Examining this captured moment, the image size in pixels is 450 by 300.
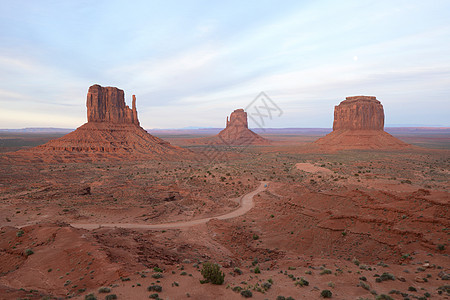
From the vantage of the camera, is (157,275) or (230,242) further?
(230,242)

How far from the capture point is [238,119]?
184 meters

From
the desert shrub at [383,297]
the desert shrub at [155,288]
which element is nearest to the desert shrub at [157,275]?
the desert shrub at [155,288]

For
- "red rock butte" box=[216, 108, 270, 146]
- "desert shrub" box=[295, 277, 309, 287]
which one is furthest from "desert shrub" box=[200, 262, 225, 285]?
"red rock butte" box=[216, 108, 270, 146]

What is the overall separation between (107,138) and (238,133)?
103746 mm

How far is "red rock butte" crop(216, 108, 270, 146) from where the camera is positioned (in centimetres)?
17125

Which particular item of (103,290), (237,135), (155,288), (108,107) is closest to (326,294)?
(155,288)

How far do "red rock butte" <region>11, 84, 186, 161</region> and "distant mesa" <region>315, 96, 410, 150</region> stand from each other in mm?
69700

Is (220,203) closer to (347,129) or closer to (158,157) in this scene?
(158,157)

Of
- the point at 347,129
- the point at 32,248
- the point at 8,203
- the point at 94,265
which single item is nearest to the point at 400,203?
the point at 94,265

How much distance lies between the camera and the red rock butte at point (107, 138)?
81.3m

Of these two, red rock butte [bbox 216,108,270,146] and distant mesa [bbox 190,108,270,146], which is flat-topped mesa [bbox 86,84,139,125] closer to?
distant mesa [bbox 190,108,270,146]

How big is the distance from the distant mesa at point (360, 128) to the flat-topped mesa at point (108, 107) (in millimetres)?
86016

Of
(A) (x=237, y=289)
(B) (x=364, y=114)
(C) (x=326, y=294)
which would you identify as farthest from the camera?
(B) (x=364, y=114)

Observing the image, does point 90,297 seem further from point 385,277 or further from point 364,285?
point 385,277
